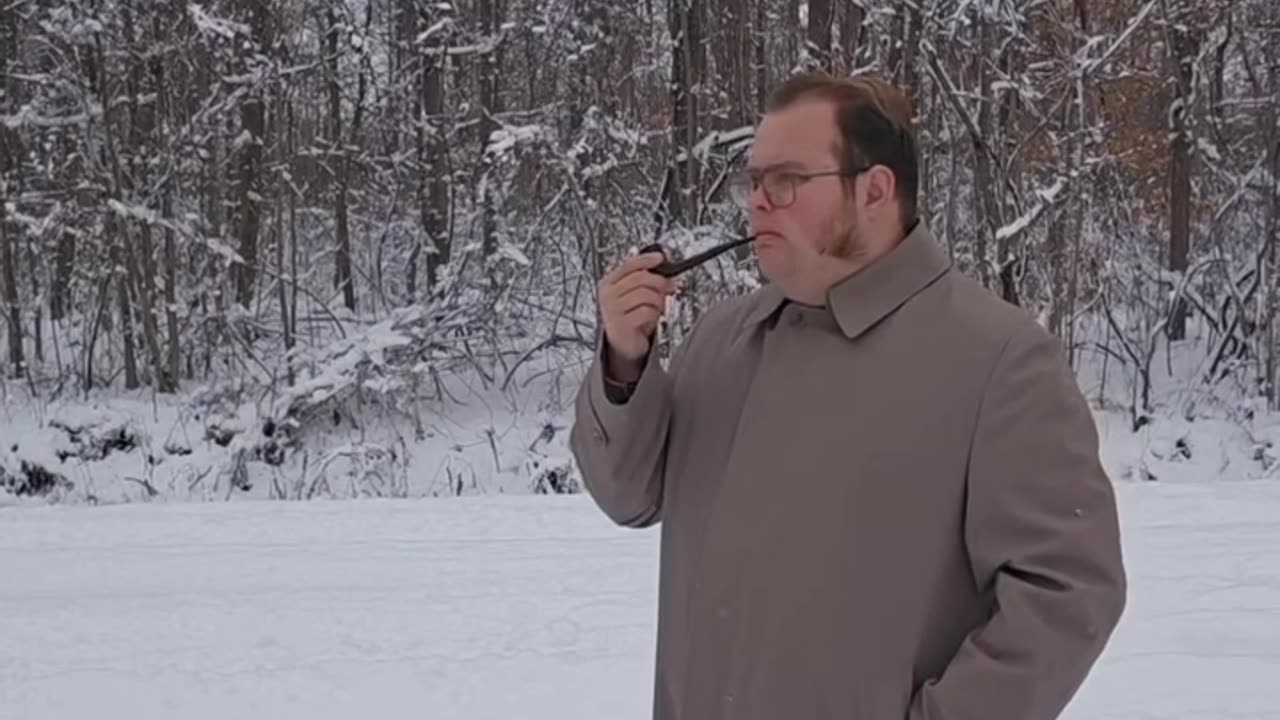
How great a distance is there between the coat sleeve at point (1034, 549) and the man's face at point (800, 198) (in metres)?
0.23

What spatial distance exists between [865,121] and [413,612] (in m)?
2.98

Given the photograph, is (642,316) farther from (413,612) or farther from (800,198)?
(413,612)

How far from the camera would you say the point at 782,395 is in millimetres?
1472

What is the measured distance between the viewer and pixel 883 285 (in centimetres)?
143

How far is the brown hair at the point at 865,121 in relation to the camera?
1.41 metres

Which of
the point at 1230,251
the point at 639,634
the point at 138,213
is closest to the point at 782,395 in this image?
the point at 639,634

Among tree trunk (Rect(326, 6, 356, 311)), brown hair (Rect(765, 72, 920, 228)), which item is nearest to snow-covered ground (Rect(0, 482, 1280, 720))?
brown hair (Rect(765, 72, 920, 228))

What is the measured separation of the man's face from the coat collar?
0.04 m

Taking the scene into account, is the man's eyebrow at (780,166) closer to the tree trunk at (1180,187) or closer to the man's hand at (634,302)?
the man's hand at (634,302)

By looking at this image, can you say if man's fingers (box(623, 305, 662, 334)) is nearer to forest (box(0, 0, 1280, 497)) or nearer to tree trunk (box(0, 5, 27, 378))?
forest (box(0, 0, 1280, 497))

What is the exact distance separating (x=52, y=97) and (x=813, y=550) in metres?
9.69

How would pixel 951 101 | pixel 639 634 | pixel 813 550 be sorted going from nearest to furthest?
pixel 813 550 → pixel 639 634 → pixel 951 101

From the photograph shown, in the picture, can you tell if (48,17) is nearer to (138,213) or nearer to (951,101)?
(138,213)

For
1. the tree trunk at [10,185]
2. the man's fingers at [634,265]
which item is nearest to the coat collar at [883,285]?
the man's fingers at [634,265]
